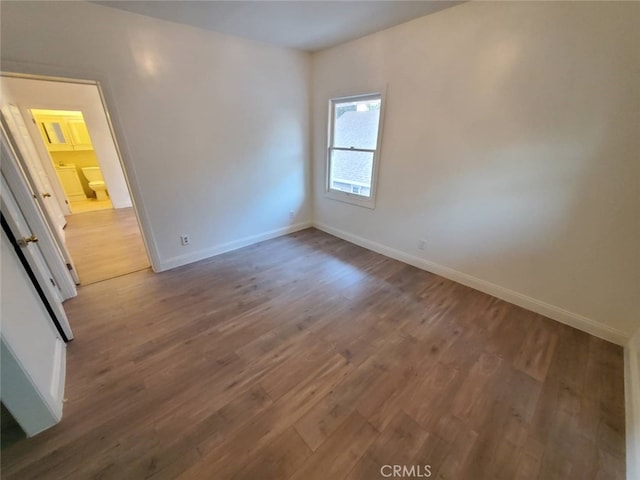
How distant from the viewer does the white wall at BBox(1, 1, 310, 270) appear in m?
2.01

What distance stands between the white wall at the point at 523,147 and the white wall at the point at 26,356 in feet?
10.6

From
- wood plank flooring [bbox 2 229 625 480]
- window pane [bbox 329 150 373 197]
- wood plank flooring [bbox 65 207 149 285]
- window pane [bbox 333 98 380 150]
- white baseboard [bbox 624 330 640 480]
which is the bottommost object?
wood plank flooring [bbox 2 229 625 480]

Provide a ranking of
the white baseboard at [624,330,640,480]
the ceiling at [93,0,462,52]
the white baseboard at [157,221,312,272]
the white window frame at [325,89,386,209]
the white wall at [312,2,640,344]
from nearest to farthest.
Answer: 1. the white baseboard at [624,330,640,480]
2. the white wall at [312,2,640,344]
3. the ceiling at [93,0,462,52]
4. the white window frame at [325,89,386,209]
5. the white baseboard at [157,221,312,272]

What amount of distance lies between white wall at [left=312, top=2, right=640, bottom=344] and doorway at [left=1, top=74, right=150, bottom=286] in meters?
3.49

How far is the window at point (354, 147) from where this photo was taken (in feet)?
10.2

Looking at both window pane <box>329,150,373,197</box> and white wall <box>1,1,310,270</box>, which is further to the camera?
window pane <box>329,150,373,197</box>

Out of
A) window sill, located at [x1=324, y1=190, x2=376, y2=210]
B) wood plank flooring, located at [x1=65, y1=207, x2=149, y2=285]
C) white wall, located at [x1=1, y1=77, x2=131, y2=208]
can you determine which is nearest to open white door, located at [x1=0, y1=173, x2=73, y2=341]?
wood plank flooring, located at [x1=65, y1=207, x2=149, y2=285]

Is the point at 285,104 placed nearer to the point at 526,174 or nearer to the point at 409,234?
the point at 409,234

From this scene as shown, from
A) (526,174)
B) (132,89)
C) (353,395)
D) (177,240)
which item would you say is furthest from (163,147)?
(526,174)

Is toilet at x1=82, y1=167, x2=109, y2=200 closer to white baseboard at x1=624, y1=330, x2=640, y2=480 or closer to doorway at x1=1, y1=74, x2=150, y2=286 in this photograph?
doorway at x1=1, y1=74, x2=150, y2=286

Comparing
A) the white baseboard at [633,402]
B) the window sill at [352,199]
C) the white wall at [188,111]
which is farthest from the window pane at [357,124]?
the white baseboard at [633,402]

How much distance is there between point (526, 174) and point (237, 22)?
9.93 ft

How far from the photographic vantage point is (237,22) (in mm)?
2439

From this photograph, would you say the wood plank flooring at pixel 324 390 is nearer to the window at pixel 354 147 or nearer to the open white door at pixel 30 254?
the open white door at pixel 30 254
